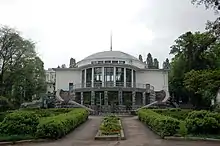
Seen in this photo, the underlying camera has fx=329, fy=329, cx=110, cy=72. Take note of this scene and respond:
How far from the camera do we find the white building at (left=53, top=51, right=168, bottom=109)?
4838 centimetres

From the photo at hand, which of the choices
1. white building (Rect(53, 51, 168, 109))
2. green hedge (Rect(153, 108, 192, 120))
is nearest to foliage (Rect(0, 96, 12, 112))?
white building (Rect(53, 51, 168, 109))

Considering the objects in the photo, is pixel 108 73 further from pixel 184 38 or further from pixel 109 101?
pixel 184 38

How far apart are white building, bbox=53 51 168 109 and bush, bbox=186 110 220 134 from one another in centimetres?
3132

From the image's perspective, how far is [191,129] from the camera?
52.1 feet

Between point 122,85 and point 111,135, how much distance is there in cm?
3490

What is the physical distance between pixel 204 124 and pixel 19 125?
8.75 m

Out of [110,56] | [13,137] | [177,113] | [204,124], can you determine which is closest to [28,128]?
[13,137]

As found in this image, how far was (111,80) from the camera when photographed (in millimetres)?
50438

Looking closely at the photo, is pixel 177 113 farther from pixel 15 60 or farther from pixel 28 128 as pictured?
pixel 15 60

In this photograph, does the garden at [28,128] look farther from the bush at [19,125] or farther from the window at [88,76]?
the window at [88,76]

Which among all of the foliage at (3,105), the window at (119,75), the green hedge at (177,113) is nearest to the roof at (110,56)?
the window at (119,75)

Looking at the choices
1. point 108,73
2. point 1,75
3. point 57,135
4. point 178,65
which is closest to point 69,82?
point 108,73

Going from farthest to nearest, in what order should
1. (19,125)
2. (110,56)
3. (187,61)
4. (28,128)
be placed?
(110,56)
(187,61)
(19,125)
(28,128)

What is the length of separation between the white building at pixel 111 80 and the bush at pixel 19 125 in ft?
103
